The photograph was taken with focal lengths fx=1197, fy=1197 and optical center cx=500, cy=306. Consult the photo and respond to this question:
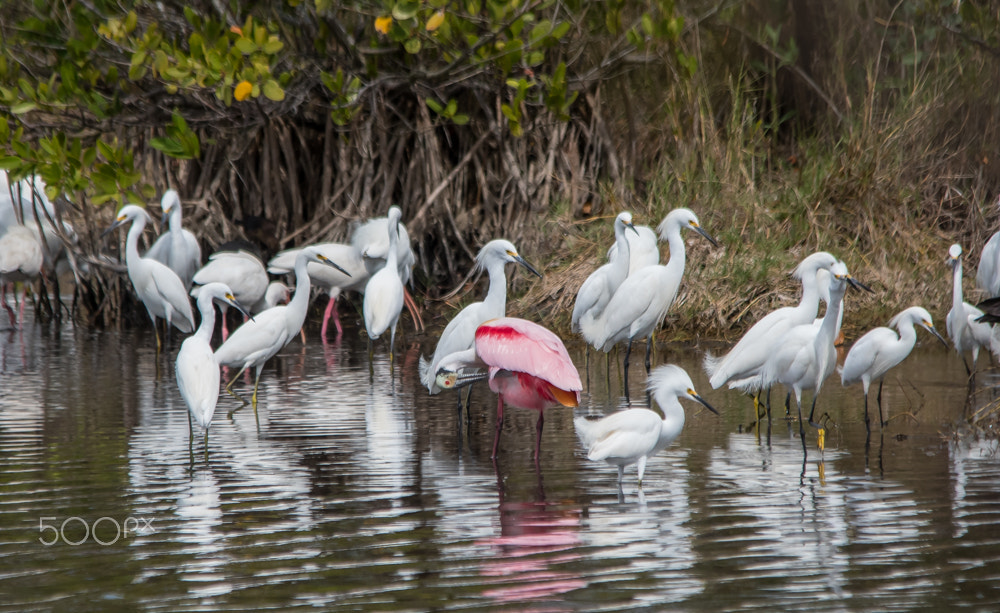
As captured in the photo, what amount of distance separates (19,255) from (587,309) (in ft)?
23.0

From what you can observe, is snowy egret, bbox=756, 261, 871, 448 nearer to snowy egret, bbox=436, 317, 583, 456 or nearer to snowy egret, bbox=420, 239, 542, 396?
snowy egret, bbox=436, 317, 583, 456

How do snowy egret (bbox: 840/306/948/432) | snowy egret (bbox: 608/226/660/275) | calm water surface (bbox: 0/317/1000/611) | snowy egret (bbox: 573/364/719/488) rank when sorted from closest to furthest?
calm water surface (bbox: 0/317/1000/611) < snowy egret (bbox: 573/364/719/488) < snowy egret (bbox: 840/306/948/432) < snowy egret (bbox: 608/226/660/275)

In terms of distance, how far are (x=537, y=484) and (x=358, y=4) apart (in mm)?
6403

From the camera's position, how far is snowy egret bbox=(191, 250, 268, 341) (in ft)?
38.1

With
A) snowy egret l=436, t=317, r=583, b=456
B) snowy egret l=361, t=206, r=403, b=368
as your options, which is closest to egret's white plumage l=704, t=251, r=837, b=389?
snowy egret l=436, t=317, r=583, b=456

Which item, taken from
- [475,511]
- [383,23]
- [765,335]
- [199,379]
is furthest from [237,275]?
[475,511]

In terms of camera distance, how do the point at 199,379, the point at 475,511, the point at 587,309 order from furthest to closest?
the point at 587,309, the point at 199,379, the point at 475,511

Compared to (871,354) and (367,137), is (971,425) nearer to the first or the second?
(871,354)

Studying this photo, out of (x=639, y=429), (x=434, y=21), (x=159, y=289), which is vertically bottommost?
(x=639, y=429)

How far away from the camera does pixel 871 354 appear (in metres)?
7.00

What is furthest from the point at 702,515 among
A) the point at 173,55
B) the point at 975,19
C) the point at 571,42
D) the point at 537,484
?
the point at 571,42

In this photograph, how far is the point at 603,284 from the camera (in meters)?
9.24

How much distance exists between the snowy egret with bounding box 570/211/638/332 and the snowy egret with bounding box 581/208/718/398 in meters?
0.07

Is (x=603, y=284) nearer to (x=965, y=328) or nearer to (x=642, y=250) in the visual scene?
(x=642, y=250)
